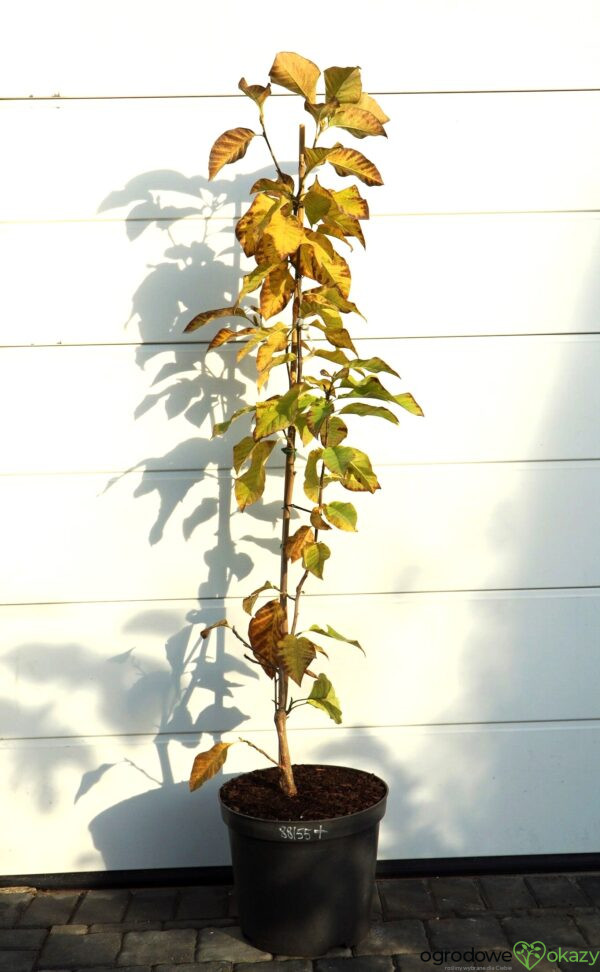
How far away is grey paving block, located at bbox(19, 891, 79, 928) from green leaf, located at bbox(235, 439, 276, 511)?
1.11 metres

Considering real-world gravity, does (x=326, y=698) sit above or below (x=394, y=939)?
above

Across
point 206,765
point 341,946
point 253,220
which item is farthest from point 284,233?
point 341,946

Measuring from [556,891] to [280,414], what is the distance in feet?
4.67

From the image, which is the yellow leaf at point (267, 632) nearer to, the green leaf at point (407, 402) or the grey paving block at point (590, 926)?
the green leaf at point (407, 402)

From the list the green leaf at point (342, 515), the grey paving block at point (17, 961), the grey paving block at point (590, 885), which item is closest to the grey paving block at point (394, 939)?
the grey paving block at point (590, 885)

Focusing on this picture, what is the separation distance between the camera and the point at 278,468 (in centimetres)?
293

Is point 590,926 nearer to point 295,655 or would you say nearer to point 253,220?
point 295,655

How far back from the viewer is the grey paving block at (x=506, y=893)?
111 inches

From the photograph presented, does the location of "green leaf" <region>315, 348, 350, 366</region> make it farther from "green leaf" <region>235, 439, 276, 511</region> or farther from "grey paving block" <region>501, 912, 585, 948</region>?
"grey paving block" <region>501, 912, 585, 948</region>

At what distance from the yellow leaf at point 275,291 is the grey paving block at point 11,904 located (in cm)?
157

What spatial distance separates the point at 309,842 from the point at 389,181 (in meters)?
1.59

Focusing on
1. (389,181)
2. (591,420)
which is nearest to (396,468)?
(591,420)

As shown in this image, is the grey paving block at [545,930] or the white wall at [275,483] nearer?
the grey paving block at [545,930]

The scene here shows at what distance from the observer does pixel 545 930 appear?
2.67 m
